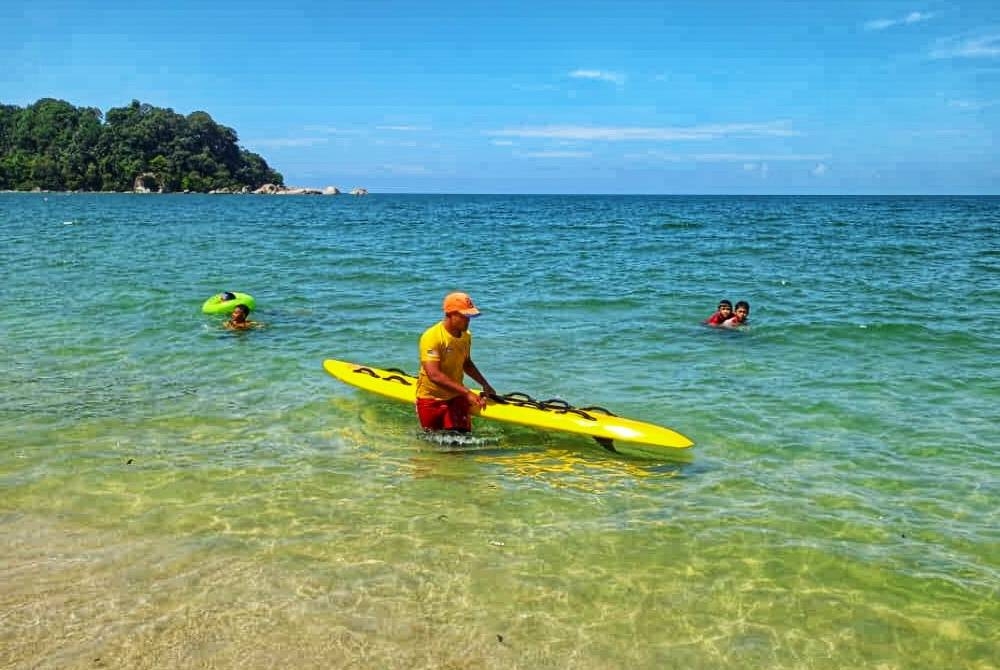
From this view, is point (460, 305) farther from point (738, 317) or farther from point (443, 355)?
point (738, 317)

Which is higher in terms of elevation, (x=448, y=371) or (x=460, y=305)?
(x=460, y=305)

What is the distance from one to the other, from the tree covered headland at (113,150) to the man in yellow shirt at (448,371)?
137467 mm

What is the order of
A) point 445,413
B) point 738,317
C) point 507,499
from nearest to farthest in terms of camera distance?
point 507,499 < point 445,413 < point 738,317

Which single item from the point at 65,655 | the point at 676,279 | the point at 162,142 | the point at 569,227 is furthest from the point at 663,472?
the point at 162,142

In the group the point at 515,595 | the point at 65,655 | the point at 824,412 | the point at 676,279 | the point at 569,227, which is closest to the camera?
the point at 65,655

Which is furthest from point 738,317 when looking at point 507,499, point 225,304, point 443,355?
point 225,304

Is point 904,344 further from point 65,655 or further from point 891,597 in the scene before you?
point 65,655

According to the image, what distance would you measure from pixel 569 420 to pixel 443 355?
1.45m

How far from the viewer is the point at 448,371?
24.6ft

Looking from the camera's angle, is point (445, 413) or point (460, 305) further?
point (445, 413)

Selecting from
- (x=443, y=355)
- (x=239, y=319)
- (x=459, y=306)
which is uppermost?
(x=459, y=306)

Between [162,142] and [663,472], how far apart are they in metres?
148

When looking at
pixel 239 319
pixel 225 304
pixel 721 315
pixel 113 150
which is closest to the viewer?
pixel 239 319

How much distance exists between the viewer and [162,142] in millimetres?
136250
